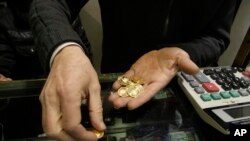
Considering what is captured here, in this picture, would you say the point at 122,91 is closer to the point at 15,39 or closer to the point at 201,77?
the point at 201,77

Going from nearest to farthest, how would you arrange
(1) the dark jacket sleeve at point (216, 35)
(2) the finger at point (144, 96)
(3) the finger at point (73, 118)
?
(3) the finger at point (73, 118) → (2) the finger at point (144, 96) → (1) the dark jacket sleeve at point (216, 35)

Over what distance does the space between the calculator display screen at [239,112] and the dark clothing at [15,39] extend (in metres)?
0.53

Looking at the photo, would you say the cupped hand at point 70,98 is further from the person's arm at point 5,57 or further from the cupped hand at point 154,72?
the person's arm at point 5,57

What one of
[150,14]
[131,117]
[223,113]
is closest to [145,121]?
[131,117]

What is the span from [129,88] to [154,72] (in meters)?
0.08

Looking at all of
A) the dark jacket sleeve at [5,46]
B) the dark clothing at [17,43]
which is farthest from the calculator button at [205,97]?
the dark jacket sleeve at [5,46]

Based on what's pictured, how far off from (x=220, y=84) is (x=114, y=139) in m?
0.23

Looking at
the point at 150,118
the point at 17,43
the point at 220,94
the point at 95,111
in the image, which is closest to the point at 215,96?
the point at 220,94

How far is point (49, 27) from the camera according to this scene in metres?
0.51

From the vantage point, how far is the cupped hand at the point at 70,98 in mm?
391

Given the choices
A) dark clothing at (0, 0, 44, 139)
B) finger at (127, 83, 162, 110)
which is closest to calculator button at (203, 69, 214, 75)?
finger at (127, 83, 162, 110)

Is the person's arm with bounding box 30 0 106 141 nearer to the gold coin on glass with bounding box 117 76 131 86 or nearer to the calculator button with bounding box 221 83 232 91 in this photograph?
the gold coin on glass with bounding box 117 76 131 86

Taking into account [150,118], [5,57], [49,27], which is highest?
[49,27]

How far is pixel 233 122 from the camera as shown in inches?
17.4
